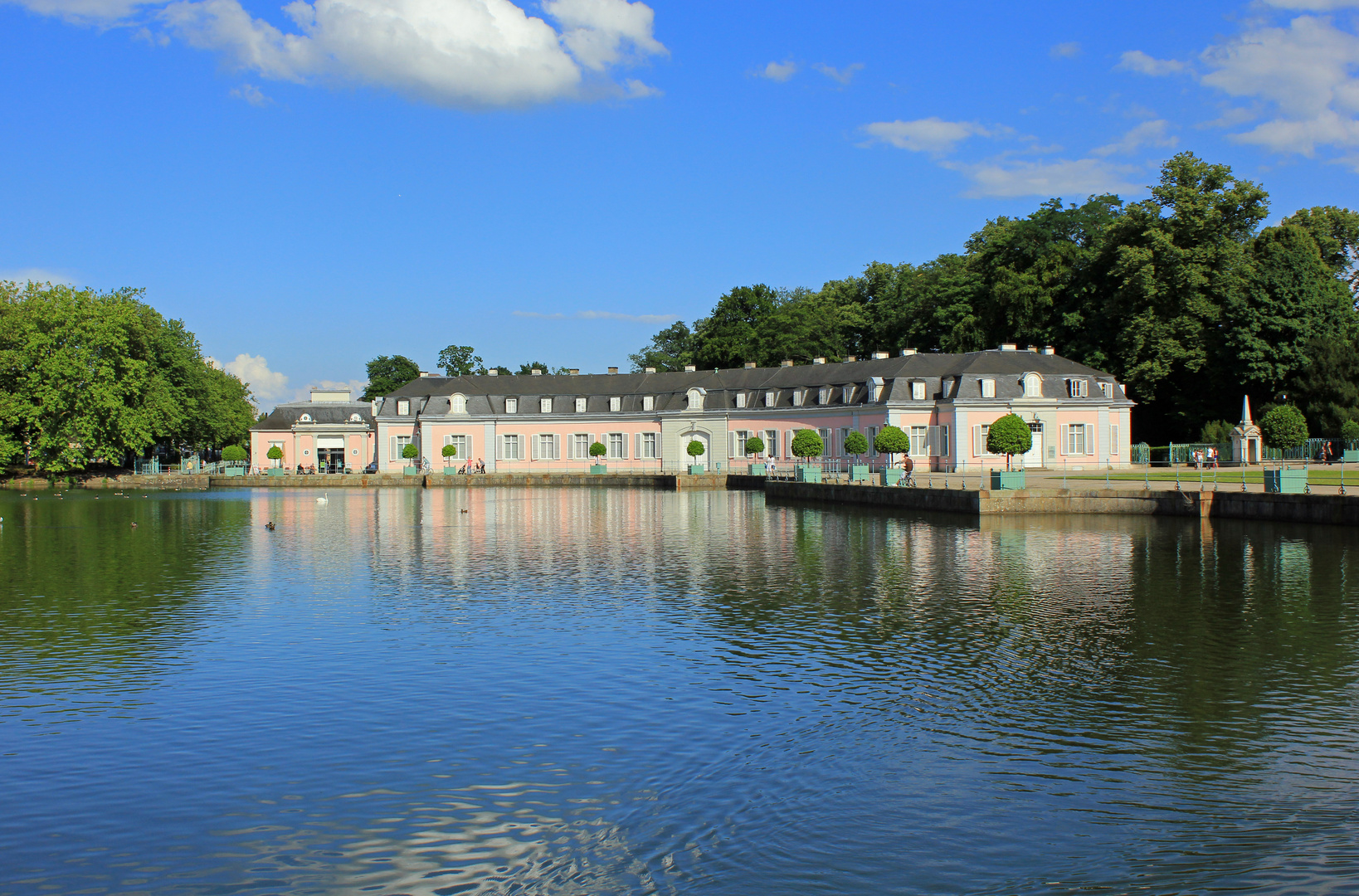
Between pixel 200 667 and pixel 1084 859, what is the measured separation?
9859 millimetres

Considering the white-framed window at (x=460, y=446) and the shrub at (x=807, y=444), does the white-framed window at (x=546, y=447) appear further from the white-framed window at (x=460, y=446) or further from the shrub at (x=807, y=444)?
the shrub at (x=807, y=444)

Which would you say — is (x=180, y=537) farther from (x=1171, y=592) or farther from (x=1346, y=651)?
(x=1346, y=651)

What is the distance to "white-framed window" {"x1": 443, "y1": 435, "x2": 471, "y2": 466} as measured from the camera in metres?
68.4

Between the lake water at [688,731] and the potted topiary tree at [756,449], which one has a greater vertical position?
the potted topiary tree at [756,449]

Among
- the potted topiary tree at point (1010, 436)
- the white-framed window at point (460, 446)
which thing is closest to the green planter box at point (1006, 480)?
the potted topiary tree at point (1010, 436)

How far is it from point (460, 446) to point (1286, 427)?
151 feet

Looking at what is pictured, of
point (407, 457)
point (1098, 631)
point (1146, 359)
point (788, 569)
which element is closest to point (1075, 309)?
point (1146, 359)

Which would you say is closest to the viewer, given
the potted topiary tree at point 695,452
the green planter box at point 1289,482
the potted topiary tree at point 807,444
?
the green planter box at point 1289,482

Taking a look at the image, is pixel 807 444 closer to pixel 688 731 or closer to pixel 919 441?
pixel 919 441

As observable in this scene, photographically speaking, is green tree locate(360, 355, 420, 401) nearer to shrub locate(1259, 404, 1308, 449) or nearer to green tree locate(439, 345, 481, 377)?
green tree locate(439, 345, 481, 377)

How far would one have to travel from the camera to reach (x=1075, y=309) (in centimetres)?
5984

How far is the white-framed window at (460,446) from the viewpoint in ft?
224

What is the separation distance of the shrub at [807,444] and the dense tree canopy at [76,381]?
119 feet

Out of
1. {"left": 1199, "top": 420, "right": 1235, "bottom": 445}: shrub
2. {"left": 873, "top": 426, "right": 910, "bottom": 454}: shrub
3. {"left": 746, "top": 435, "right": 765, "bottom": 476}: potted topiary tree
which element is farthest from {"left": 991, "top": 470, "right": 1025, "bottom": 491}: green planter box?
{"left": 746, "top": 435, "right": 765, "bottom": 476}: potted topiary tree
